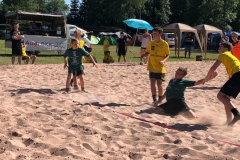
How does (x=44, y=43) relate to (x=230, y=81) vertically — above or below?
above

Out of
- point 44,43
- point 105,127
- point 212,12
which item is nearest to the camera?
point 105,127

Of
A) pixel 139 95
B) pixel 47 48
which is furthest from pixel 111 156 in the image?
pixel 47 48

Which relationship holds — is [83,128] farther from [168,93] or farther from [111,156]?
[168,93]

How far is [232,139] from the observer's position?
5359 millimetres

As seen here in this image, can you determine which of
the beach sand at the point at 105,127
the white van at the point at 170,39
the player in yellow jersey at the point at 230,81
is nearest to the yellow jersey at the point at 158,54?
the beach sand at the point at 105,127

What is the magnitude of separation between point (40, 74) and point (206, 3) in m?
50.0

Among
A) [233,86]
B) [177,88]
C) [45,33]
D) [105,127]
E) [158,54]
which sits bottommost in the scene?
[105,127]

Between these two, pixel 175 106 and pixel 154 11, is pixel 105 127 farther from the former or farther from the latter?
pixel 154 11

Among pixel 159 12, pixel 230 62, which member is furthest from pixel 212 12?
pixel 230 62

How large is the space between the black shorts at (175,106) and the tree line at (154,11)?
48367 millimetres

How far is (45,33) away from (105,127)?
18011mm

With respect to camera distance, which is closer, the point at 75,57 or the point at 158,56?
the point at 158,56

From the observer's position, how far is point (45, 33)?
22.9m

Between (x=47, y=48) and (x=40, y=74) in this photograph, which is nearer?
(x=40, y=74)
